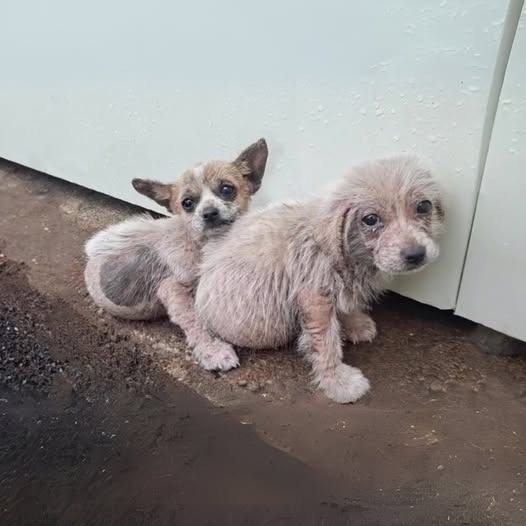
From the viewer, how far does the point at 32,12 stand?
11.3ft

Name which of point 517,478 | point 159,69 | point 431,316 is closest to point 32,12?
point 159,69

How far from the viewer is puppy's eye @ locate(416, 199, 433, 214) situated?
88.4 inches

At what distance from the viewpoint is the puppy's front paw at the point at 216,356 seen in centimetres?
261

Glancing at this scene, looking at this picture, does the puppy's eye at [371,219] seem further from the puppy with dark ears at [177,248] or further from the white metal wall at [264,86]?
the puppy with dark ears at [177,248]

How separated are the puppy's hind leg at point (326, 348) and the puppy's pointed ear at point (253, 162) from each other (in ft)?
1.91

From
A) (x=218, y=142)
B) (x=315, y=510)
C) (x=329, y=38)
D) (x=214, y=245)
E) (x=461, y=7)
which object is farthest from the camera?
(x=218, y=142)

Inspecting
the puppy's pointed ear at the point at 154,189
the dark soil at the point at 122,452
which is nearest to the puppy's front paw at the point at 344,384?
the dark soil at the point at 122,452

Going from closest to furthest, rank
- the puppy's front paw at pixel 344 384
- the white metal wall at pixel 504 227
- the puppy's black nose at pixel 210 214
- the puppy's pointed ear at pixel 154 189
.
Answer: the white metal wall at pixel 504 227 → the puppy's front paw at pixel 344 384 → the puppy's black nose at pixel 210 214 → the puppy's pointed ear at pixel 154 189

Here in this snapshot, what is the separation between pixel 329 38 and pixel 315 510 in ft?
5.32

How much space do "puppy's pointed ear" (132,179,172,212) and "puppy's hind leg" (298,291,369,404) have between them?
0.77m

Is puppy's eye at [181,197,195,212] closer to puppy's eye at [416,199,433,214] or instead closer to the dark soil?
the dark soil

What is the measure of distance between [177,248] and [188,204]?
206 millimetres

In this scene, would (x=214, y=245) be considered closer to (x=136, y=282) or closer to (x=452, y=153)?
(x=136, y=282)

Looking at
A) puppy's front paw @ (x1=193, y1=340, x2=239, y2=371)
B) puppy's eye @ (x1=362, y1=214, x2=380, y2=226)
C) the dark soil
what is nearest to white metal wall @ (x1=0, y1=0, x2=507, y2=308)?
puppy's eye @ (x1=362, y1=214, x2=380, y2=226)
